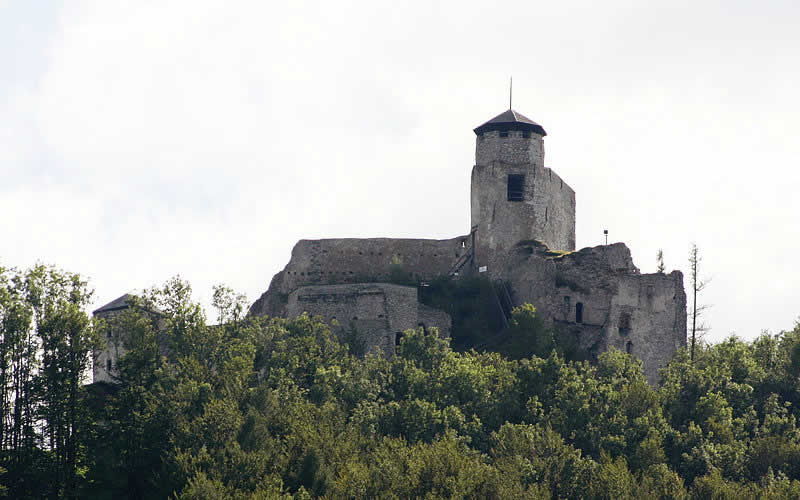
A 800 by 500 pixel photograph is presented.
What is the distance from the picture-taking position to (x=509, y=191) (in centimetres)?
7344

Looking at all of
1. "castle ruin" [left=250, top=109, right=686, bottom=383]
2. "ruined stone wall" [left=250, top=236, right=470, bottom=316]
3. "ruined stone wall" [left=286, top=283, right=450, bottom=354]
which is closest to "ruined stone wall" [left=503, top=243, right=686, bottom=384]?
"castle ruin" [left=250, top=109, right=686, bottom=383]

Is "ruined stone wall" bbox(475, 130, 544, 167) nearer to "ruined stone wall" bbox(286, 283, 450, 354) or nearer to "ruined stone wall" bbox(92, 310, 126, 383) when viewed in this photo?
"ruined stone wall" bbox(286, 283, 450, 354)

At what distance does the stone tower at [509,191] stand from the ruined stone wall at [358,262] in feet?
4.28

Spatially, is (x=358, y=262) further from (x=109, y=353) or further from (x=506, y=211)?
(x=109, y=353)

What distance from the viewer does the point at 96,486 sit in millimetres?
56000

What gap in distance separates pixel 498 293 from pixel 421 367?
8.31m

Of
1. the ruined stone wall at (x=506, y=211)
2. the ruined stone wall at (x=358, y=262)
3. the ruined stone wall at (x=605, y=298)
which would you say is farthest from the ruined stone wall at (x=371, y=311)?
the ruined stone wall at (x=506, y=211)

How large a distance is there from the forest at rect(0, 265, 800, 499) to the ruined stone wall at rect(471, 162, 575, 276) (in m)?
7.27

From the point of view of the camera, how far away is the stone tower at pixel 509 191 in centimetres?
7275

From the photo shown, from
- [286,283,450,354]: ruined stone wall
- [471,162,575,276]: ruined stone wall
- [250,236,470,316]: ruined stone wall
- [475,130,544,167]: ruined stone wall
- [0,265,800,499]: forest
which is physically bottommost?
[0,265,800,499]: forest

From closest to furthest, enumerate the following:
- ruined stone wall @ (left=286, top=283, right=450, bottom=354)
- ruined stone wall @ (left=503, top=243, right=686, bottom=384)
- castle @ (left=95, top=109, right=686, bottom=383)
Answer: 1. ruined stone wall @ (left=503, top=243, right=686, bottom=384)
2. castle @ (left=95, top=109, right=686, bottom=383)
3. ruined stone wall @ (left=286, top=283, right=450, bottom=354)

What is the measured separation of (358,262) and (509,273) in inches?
244

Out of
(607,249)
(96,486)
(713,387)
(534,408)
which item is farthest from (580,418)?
(96,486)

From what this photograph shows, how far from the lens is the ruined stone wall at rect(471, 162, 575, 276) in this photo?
238 ft
